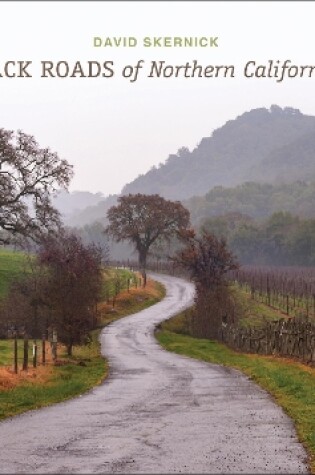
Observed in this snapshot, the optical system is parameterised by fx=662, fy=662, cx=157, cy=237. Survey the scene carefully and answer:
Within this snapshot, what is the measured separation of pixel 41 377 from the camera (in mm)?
29812

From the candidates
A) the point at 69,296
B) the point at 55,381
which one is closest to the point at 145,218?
the point at 69,296

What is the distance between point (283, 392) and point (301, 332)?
12.3m

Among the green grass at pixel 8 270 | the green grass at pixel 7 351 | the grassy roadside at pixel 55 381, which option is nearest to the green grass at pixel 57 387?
the grassy roadside at pixel 55 381

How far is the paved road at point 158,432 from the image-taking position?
1370 centimetres

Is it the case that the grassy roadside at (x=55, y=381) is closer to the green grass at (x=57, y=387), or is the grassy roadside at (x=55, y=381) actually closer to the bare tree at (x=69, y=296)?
the green grass at (x=57, y=387)

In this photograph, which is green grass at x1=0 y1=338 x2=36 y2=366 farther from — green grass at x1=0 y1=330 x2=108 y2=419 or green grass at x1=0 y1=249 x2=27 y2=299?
green grass at x1=0 y1=249 x2=27 y2=299

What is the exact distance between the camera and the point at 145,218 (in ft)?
343

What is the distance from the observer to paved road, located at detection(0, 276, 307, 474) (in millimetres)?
13703

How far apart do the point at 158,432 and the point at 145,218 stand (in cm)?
8776

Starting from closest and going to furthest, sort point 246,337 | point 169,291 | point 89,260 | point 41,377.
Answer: point 41,377 < point 89,260 < point 246,337 < point 169,291

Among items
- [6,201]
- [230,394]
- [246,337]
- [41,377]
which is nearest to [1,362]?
[41,377]

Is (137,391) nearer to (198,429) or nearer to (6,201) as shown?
(198,429)

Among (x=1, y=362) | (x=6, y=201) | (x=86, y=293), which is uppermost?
(x=6, y=201)

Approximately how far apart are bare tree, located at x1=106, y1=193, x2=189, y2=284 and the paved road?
72.4 metres
